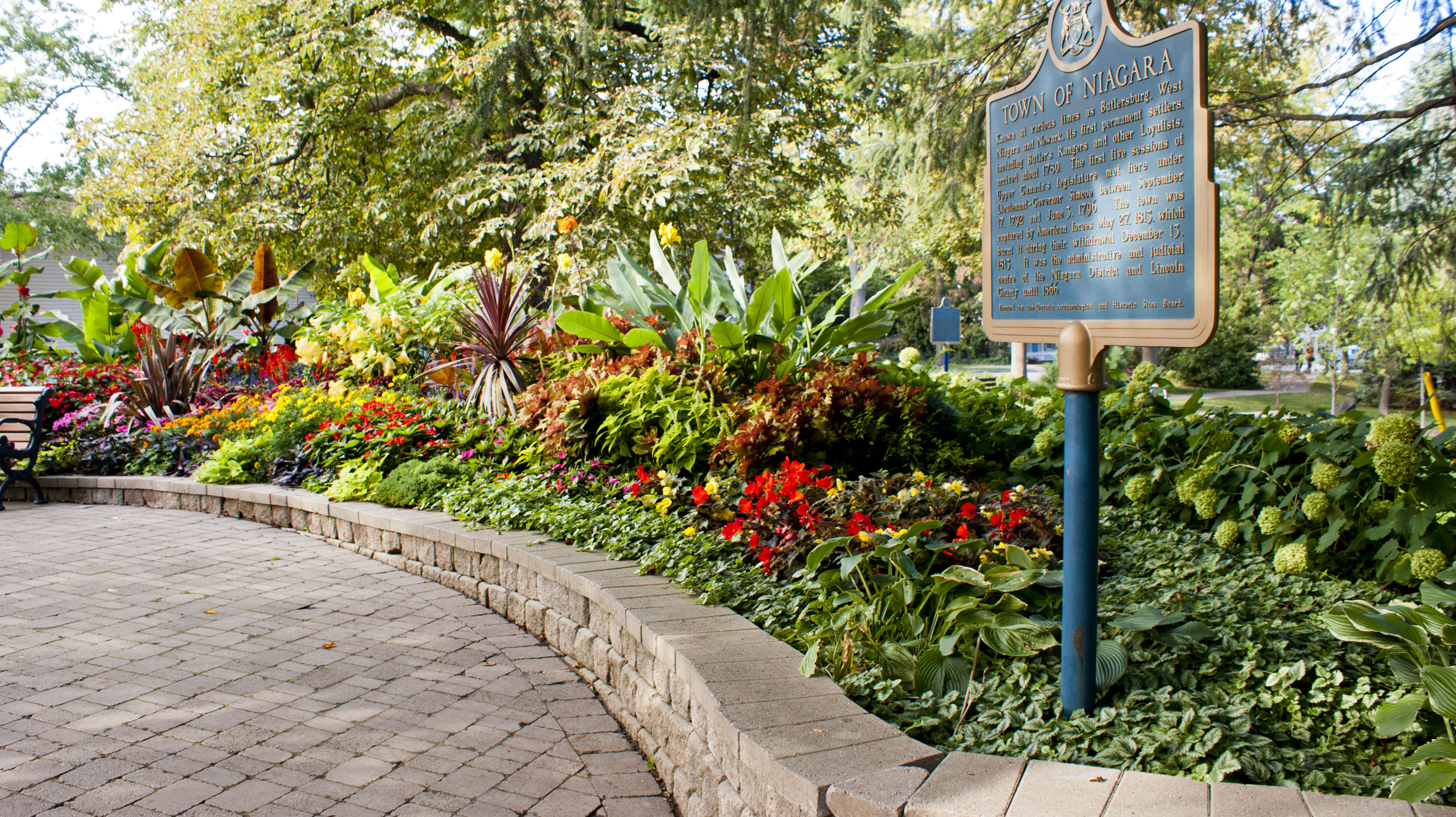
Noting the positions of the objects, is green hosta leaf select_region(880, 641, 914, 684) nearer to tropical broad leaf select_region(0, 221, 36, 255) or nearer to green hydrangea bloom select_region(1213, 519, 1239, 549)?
green hydrangea bloom select_region(1213, 519, 1239, 549)

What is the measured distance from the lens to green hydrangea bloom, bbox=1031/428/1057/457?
4.63 m

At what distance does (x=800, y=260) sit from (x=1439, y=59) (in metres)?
5.79

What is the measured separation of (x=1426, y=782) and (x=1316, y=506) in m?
1.57

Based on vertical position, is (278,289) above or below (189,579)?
above

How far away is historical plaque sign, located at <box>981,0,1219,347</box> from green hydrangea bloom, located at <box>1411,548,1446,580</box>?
145 cm

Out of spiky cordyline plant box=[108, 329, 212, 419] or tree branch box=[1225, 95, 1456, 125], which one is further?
spiky cordyline plant box=[108, 329, 212, 419]

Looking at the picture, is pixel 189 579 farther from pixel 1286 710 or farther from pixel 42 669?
pixel 1286 710

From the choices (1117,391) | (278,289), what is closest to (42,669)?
(1117,391)

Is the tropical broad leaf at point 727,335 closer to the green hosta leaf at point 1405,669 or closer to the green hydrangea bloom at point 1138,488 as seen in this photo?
the green hydrangea bloom at point 1138,488

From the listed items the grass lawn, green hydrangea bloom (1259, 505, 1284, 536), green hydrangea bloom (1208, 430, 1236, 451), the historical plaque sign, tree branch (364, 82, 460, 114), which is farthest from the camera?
the grass lawn

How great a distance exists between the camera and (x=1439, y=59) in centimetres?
739

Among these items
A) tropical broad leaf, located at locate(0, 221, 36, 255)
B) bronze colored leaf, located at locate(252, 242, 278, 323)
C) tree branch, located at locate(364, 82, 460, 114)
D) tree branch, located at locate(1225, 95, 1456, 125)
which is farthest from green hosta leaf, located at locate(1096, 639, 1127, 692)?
tropical broad leaf, located at locate(0, 221, 36, 255)

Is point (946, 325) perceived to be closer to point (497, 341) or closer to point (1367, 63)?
point (1367, 63)

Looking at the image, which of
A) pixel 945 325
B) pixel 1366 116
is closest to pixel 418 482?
pixel 1366 116
